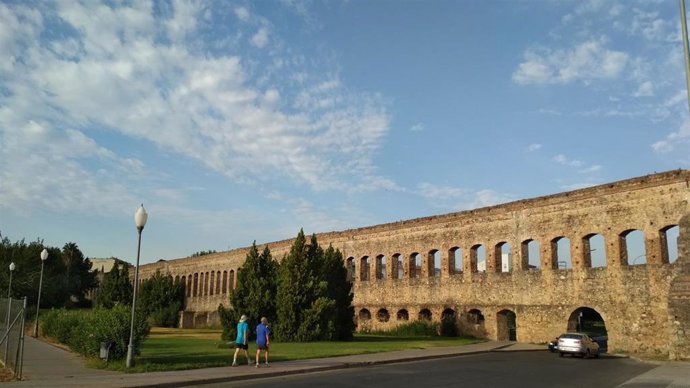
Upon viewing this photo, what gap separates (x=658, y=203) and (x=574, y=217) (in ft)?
15.4

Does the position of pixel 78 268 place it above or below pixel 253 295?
above

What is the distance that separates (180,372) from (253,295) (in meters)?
15.6

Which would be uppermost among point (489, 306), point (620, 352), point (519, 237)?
point (519, 237)

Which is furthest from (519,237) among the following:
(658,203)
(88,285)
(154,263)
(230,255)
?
(88,285)

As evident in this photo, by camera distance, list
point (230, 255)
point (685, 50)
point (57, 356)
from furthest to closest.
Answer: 1. point (230, 255)
2. point (57, 356)
3. point (685, 50)

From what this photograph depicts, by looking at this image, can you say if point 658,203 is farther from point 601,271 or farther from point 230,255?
point 230,255

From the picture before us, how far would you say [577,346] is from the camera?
24688 mm

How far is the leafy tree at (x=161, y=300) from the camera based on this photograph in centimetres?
5606

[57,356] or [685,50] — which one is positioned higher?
[685,50]

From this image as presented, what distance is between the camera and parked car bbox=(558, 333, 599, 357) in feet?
80.9

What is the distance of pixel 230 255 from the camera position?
61.8 m

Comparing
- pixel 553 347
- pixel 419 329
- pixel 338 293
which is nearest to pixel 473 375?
pixel 553 347

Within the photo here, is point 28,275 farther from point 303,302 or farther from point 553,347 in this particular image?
point 553,347

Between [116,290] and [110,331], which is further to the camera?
[116,290]
